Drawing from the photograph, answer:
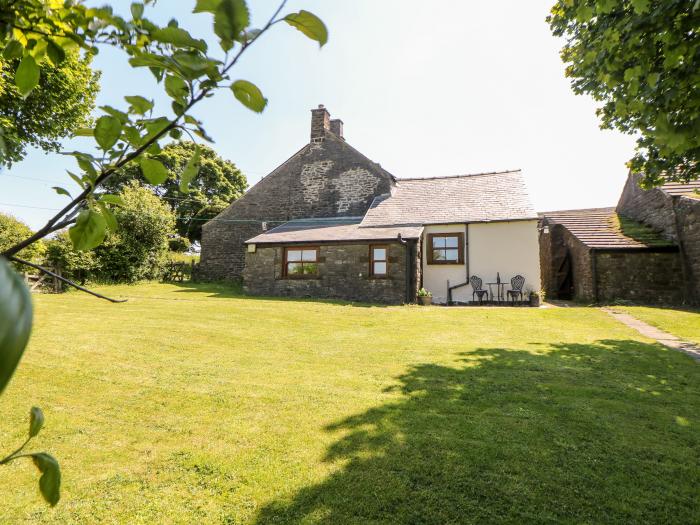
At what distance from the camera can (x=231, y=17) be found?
794 millimetres

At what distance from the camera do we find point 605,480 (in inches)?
109

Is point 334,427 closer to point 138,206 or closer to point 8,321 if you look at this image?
point 8,321

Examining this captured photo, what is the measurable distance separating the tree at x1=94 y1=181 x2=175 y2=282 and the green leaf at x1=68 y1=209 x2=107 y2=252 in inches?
814

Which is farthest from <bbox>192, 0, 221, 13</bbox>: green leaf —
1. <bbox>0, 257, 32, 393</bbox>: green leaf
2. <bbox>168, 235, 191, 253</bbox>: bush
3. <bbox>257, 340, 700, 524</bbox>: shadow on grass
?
<bbox>168, 235, 191, 253</bbox>: bush

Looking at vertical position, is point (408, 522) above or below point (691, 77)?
below

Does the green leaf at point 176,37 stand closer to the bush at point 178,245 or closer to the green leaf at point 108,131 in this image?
the green leaf at point 108,131

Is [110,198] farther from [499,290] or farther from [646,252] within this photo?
[646,252]

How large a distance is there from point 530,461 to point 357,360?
3451 millimetres

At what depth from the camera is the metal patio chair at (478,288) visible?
15.6 m

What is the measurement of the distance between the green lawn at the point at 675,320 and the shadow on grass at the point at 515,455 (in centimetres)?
428

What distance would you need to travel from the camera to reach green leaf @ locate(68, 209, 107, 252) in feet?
2.82

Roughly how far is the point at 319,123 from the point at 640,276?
55.6 ft

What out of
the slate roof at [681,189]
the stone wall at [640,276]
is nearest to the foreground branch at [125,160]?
the stone wall at [640,276]

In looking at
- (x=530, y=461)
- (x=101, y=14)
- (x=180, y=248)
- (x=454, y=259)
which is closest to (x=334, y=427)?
(x=530, y=461)
